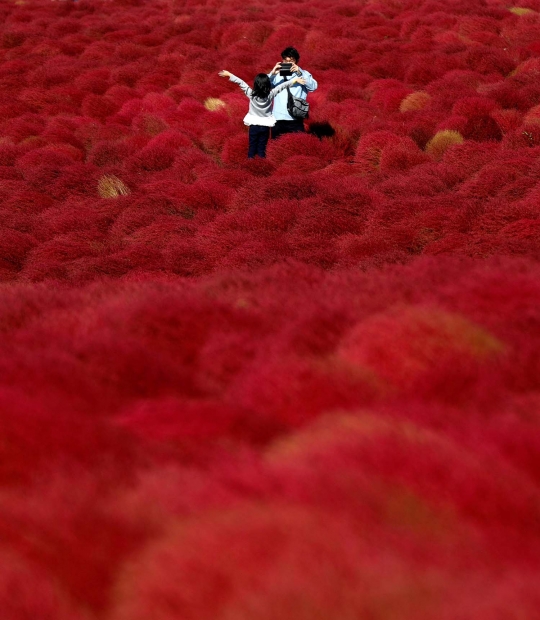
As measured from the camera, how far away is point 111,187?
7.25 metres

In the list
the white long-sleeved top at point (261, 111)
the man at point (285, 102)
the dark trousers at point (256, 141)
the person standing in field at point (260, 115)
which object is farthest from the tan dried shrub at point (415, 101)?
the dark trousers at point (256, 141)

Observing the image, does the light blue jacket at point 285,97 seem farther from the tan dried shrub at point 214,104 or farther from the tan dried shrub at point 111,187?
the tan dried shrub at point 111,187

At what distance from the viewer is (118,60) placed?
1160 cm

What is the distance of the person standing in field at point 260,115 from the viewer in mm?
7855

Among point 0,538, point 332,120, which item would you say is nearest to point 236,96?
point 332,120

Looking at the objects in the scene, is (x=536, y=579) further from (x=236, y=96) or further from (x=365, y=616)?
(x=236, y=96)

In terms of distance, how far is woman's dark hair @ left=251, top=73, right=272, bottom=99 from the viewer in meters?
7.88

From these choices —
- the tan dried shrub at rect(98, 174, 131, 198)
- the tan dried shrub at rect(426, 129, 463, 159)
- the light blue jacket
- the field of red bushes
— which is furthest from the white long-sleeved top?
the field of red bushes

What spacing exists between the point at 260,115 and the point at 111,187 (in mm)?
1584

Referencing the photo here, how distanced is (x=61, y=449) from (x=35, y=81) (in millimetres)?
9903

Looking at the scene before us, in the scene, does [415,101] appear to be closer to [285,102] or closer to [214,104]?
[285,102]

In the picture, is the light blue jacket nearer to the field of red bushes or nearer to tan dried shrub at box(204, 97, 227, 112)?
tan dried shrub at box(204, 97, 227, 112)

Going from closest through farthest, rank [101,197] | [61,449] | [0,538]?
[0,538]
[61,449]
[101,197]

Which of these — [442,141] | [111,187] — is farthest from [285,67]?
[111,187]
